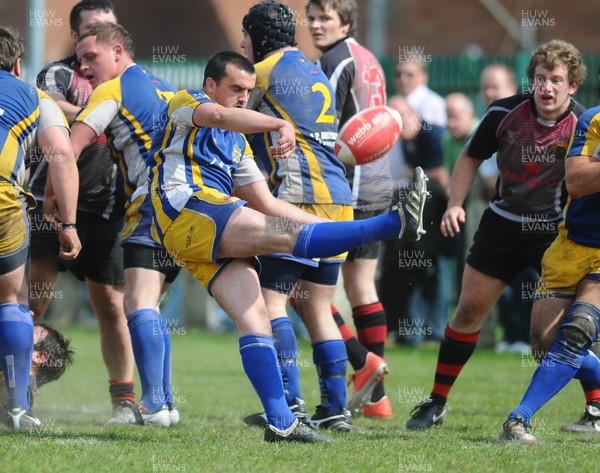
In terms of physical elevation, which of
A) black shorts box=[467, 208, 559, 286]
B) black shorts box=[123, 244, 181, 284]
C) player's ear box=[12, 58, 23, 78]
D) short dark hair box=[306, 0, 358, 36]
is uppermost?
short dark hair box=[306, 0, 358, 36]

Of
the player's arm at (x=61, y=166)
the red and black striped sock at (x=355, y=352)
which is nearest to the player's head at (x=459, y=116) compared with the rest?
the red and black striped sock at (x=355, y=352)

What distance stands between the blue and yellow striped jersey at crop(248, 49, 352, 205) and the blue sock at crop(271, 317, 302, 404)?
798mm

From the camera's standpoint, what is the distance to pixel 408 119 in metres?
12.6

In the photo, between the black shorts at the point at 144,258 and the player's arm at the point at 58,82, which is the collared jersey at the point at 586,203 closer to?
the black shorts at the point at 144,258

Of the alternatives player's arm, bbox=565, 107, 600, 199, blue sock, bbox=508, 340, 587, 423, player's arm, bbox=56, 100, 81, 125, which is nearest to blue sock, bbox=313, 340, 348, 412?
blue sock, bbox=508, 340, 587, 423

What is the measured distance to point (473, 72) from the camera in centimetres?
1667

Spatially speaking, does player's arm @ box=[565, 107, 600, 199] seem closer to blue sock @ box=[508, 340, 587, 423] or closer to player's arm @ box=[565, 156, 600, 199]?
player's arm @ box=[565, 156, 600, 199]

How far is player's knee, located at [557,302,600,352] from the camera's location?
19.9 ft

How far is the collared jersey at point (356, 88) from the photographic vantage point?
26.0ft

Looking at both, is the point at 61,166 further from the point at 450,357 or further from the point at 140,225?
the point at 450,357

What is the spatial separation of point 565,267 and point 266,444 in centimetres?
202

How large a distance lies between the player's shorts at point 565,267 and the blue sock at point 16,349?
3.13 meters

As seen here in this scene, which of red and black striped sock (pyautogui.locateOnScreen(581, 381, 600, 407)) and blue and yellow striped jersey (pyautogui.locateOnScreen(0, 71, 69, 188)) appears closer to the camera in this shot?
blue and yellow striped jersey (pyautogui.locateOnScreen(0, 71, 69, 188))

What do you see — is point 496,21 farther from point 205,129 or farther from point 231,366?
point 205,129
